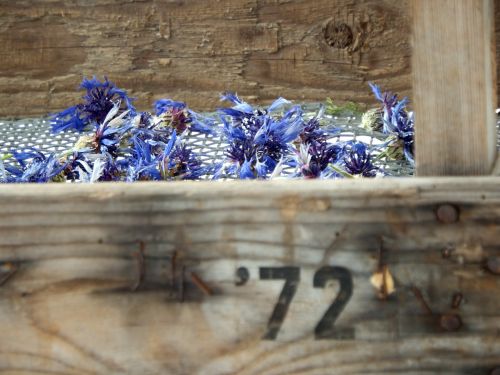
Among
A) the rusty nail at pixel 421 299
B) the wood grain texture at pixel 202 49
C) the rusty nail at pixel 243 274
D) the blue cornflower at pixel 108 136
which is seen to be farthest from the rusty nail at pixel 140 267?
the wood grain texture at pixel 202 49

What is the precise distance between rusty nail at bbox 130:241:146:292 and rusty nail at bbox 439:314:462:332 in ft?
1.20

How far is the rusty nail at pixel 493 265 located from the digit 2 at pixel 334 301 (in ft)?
0.54

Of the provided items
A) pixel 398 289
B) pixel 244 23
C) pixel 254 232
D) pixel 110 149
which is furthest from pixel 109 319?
pixel 244 23

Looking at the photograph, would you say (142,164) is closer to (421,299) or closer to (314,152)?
(314,152)

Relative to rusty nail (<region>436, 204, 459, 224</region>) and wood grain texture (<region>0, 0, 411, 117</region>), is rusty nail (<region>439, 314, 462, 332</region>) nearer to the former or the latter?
rusty nail (<region>436, 204, 459, 224</region>)

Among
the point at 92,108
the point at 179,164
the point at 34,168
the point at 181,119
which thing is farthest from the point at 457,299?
the point at 92,108

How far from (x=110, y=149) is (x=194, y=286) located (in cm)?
65

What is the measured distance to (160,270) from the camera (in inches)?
49.1

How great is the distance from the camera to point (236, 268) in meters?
1.24

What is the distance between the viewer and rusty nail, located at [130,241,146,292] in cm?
124

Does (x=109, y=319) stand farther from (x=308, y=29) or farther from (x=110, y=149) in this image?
(x=308, y=29)

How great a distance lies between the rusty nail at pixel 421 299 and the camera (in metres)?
1.22

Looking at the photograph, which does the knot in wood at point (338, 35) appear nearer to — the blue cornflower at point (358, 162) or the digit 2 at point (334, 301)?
the blue cornflower at point (358, 162)

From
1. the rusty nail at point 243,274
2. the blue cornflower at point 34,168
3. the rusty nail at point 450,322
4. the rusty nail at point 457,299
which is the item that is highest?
the blue cornflower at point 34,168
